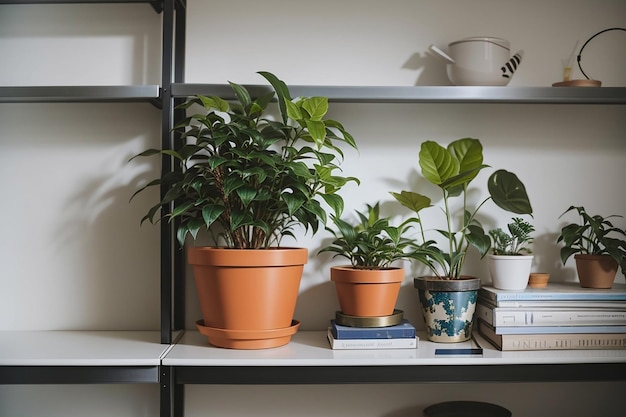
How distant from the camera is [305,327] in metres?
1.94

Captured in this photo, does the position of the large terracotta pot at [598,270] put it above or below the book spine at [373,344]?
above

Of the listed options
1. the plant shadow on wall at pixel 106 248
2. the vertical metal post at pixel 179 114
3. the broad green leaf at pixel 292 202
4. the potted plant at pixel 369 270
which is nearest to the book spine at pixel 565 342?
the potted plant at pixel 369 270

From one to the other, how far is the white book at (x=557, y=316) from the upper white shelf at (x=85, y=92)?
118 centimetres

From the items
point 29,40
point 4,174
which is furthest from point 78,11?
point 4,174

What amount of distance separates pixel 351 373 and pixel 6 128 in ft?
4.58

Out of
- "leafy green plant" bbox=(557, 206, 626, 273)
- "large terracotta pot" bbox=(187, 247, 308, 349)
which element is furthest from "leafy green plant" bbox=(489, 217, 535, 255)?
"large terracotta pot" bbox=(187, 247, 308, 349)

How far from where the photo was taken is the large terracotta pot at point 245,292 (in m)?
1.58

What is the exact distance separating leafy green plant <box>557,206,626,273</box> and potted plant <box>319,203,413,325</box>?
→ 19.5 inches

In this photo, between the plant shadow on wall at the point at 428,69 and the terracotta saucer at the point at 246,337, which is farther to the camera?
the plant shadow on wall at the point at 428,69

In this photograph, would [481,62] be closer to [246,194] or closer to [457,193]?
[457,193]

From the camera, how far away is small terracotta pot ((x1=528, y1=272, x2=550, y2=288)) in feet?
5.89

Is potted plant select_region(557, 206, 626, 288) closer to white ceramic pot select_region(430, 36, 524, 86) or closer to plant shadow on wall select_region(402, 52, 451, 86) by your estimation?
white ceramic pot select_region(430, 36, 524, 86)

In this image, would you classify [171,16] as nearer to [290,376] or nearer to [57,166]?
[57,166]

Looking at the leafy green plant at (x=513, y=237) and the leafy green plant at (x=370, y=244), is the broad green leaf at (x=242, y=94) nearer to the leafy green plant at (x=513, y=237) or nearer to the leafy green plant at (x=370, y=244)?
the leafy green plant at (x=370, y=244)
